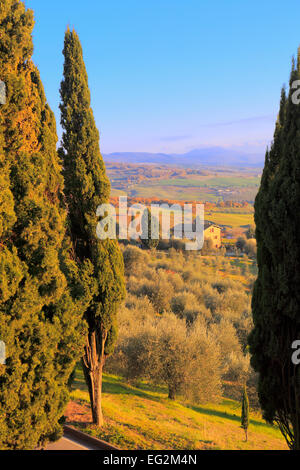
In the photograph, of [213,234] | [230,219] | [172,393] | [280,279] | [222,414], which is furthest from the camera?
[230,219]

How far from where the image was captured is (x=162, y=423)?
1083cm

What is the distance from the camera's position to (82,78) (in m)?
9.77

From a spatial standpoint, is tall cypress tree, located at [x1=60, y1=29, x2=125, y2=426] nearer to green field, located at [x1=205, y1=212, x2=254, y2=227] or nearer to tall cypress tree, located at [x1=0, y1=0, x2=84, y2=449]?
tall cypress tree, located at [x1=0, y1=0, x2=84, y2=449]

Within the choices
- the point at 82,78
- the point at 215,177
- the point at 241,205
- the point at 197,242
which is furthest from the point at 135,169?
the point at 82,78

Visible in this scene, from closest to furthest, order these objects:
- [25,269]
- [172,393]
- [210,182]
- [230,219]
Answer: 1. [25,269]
2. [172,393]
3. [230,219]
4. [210,182]

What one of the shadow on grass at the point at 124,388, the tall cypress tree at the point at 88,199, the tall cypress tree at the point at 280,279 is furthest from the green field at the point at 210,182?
the tall cypress tree at the point at 280,279

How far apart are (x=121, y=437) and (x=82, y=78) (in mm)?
10391

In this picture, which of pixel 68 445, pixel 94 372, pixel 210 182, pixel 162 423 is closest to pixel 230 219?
pixel 162 423

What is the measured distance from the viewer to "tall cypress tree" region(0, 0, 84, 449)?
5.62m

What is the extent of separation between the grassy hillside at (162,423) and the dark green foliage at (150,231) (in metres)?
40.8

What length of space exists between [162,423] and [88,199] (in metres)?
7.62

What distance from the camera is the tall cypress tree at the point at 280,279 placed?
6.14 m

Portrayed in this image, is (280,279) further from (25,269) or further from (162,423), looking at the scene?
(162,423)

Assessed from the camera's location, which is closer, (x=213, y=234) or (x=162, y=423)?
(x=162, y=423)
